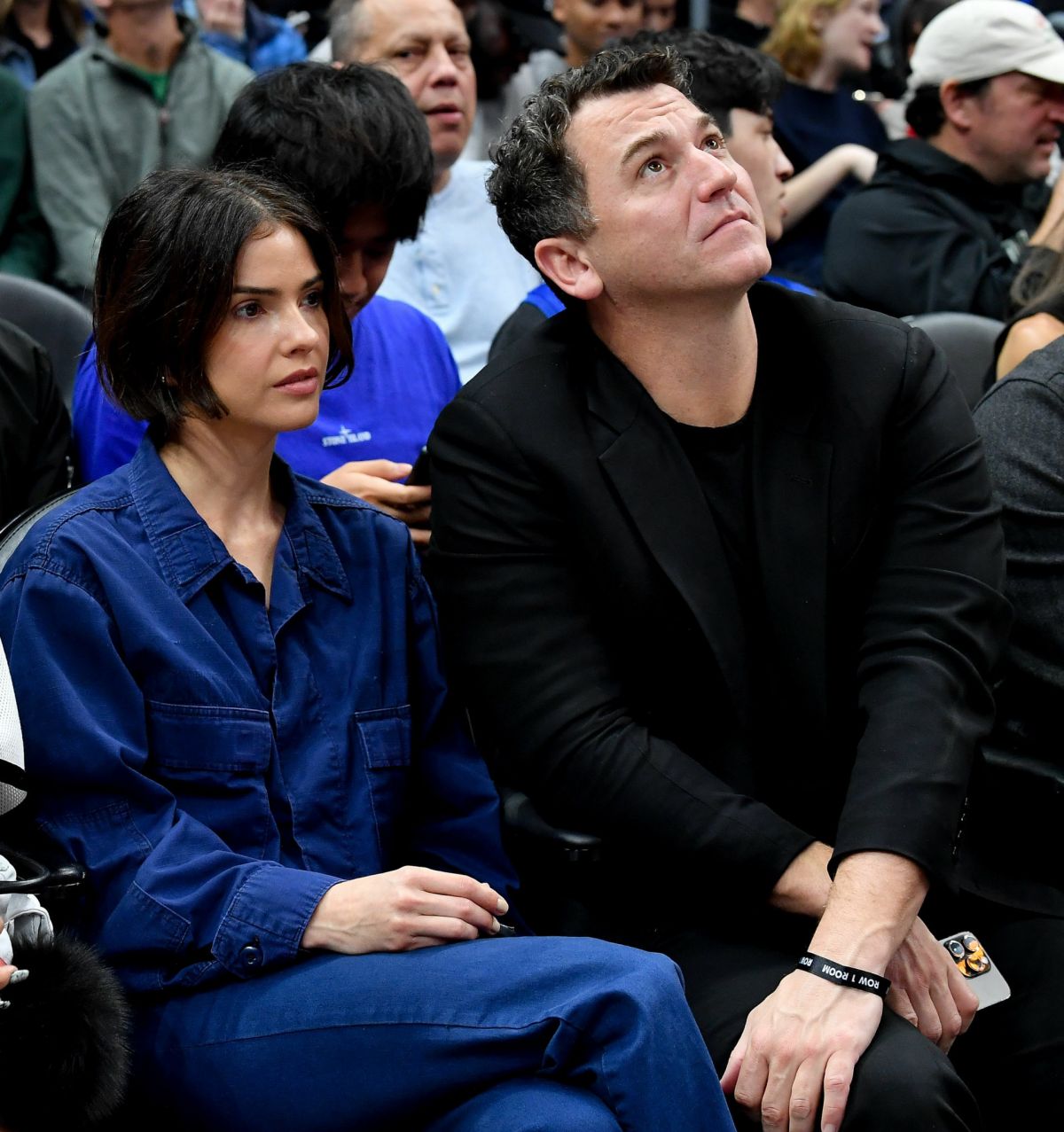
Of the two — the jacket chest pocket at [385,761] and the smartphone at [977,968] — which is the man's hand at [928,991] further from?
the jacket chest pocket at [385,761]

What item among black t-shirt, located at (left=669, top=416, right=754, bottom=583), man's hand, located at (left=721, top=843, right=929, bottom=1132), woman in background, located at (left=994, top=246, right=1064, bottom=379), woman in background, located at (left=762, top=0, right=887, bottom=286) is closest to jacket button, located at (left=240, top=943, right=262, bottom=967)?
man's hand, located at (left=721, top=843, right=929, bottom=1132)

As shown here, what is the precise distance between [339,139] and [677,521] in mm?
883

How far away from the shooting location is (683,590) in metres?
2.07

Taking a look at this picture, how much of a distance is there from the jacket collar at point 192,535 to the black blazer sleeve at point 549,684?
0.58ft

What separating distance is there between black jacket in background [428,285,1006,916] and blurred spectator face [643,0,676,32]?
134 inches

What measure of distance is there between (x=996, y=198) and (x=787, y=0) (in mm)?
1351

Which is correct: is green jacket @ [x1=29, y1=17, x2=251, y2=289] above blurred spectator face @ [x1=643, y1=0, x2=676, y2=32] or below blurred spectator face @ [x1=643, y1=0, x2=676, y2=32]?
below

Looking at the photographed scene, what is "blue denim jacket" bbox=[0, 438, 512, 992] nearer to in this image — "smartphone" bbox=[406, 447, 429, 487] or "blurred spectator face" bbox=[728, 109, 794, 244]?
"smartphone" bbox=[406, 447, 429, 487]

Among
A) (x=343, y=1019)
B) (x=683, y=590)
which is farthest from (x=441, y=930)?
(x=683, y=590)

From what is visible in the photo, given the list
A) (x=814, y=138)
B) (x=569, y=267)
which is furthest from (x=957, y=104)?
Result: (x=569, y=267)

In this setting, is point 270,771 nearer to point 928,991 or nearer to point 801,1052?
point 801,1052

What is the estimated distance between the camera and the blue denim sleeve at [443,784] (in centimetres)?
208

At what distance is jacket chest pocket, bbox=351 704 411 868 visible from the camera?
197 cm

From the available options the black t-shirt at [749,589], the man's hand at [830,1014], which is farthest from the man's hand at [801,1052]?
the black t-shirt at [749,589]
